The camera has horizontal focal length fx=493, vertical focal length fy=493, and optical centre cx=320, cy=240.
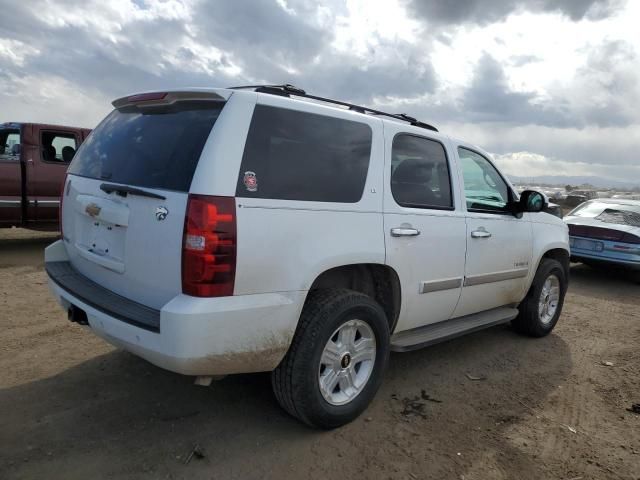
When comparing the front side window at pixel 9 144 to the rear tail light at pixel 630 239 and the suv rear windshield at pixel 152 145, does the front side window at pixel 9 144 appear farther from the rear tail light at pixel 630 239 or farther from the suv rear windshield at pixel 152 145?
the rear tail light at pixel 630 239

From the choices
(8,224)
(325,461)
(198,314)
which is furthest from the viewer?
(8,224)

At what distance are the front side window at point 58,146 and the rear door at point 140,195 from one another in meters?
5.89

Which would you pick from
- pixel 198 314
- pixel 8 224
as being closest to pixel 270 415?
pixel 198 314

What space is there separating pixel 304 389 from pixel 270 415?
55 centimetres

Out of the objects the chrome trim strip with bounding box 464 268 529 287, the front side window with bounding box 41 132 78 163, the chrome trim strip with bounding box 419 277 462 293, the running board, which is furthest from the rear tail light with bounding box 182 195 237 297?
the front side window with bounding box 41 132 78 163

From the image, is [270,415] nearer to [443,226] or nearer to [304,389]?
[304,389]

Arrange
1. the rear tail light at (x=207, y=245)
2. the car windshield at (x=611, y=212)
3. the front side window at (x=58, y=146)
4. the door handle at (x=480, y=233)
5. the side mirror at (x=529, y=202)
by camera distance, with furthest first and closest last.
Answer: the car windshield at (x=611, y=212) → the front side window at (x=58, y=146) → the side mirror at (x=529, y=202) → the door handle at (x=480, y=233) → the rear tail light at (x=207, y=245)

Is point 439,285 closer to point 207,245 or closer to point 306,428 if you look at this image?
point 306,428

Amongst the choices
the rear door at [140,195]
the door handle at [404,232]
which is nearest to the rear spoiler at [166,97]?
the rear door at [140,195]

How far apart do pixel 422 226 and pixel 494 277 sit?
1210mm

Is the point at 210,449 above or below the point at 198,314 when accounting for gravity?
below

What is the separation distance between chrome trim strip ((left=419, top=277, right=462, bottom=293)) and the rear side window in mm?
938

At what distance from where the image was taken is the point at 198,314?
2.36m

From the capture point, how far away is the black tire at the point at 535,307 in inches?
196
